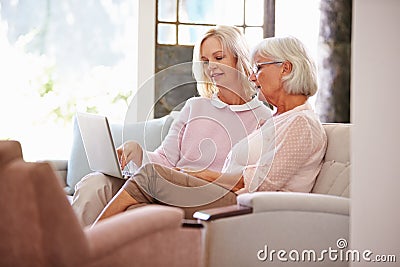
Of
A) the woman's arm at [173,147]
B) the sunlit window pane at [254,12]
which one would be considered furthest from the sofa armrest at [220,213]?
the sunlit window pane at [254,12]

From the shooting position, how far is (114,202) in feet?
10.7

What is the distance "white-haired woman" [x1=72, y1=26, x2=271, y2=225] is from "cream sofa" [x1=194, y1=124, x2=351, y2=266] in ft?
2.44

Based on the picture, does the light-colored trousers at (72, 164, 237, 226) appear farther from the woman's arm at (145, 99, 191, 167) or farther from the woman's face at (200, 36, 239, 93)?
the woman's face at (200, 36, 239, 93)

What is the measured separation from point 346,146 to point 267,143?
0.32 metres

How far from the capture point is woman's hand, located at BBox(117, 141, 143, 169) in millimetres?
3490

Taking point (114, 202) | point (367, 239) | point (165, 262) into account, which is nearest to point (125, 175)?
point (114, 202)

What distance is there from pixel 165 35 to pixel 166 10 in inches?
7.3

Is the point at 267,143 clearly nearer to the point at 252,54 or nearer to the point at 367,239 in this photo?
the point at 252,54

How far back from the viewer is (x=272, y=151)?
10.4ft

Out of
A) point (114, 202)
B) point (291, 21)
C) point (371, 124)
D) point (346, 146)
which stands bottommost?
point (114, 202)

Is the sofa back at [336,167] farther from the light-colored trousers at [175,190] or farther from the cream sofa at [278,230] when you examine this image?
the light-colored trousers at [175,190]

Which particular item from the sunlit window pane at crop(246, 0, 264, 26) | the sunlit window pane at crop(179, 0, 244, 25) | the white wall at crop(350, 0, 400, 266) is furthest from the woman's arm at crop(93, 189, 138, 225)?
the sunlit window pane at crop(246, 0, 264, 26)

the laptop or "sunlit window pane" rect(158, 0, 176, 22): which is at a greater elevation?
"sunlit window pane" rect(158, 0, 176, 22)

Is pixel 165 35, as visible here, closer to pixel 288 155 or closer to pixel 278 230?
pixel 288 155
